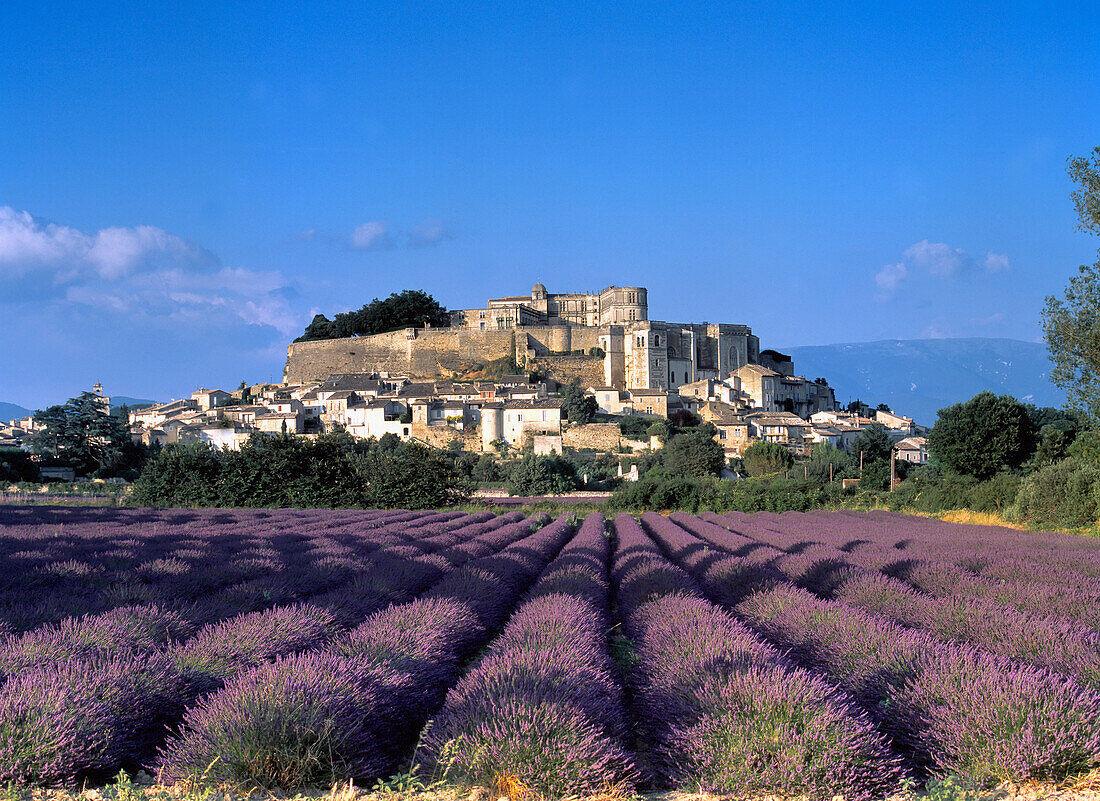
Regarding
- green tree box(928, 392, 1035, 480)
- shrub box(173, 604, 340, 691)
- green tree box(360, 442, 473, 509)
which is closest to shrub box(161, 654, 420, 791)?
shrub box(173, 604, 340, 691)

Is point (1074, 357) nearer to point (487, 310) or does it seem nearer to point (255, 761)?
point (255, 761)

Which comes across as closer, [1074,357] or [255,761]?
[255,761]

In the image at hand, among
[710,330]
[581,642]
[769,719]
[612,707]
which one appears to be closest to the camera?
[769,719]

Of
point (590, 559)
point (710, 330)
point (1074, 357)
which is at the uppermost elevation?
point (710, 330)

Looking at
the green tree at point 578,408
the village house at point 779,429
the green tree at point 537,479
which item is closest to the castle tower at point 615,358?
the green tree at point 578,408

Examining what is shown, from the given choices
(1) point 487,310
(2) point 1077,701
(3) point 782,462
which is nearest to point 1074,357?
(2) point 1077,701

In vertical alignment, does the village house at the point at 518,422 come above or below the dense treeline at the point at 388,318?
below

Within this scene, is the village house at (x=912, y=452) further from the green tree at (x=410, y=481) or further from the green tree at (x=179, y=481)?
the green tree at (x=179, y=481)

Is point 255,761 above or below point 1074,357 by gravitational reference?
below
